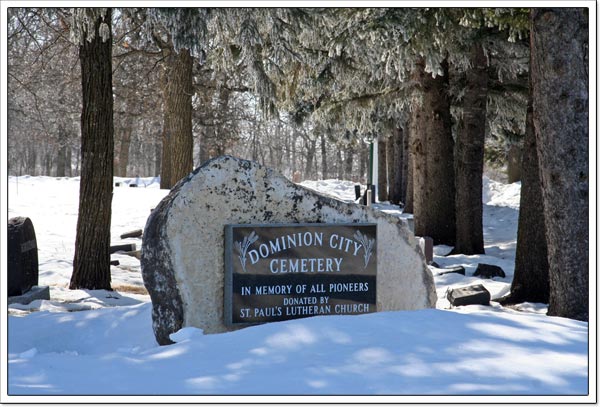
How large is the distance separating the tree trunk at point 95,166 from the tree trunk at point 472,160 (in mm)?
6993

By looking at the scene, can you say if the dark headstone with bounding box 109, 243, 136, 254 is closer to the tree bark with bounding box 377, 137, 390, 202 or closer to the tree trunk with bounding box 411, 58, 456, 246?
the tree trunk with bounding box 411, 58, 456, 246

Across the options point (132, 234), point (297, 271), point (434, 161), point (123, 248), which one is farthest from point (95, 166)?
point (434, 161)

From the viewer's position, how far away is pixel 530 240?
8.99m

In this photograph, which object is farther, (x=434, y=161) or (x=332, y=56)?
(x=434, y=161)

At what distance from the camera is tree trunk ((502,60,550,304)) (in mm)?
8836

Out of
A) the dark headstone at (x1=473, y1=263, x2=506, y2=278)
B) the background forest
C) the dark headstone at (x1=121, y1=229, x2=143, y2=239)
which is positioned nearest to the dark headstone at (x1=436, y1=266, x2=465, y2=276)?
the dark headstone at (x1=473, y1=263, x2=506, y2=278)

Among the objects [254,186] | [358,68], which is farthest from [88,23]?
[358,68]

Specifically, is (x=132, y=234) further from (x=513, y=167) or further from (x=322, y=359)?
(x=513, y=167)

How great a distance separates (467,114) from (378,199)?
605 inches

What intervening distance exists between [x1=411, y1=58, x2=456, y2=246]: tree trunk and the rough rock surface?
862cm

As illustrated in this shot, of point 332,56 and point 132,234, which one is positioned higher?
point 332,56

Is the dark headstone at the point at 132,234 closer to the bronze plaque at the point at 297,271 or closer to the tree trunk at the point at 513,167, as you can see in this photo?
the bronze plaque at the point at 297,271

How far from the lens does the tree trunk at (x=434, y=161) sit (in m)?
14.6

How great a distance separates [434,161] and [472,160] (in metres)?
1.45
